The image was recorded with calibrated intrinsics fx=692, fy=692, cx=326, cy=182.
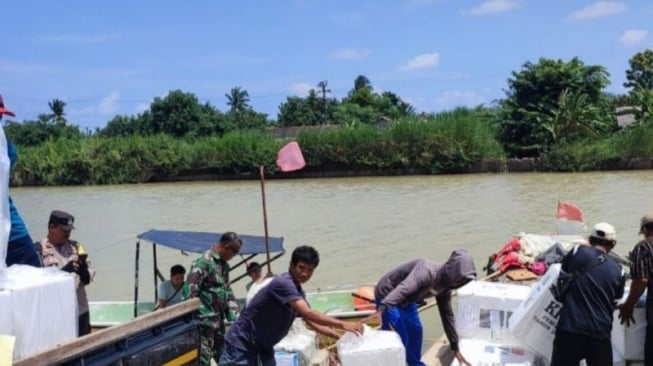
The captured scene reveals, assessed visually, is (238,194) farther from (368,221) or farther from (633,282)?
(633,282)

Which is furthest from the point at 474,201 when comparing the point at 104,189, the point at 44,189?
the point at 44,189

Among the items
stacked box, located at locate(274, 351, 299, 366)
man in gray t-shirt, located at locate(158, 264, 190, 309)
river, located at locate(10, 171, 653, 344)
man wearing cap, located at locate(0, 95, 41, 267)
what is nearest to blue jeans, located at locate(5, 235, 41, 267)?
man wearing cap, located at locate(0, 95, 41, 267)

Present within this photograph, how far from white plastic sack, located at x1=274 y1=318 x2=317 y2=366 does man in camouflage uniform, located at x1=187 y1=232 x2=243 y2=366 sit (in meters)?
0.51

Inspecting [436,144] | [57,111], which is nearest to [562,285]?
[436,144]

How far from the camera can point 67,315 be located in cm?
361

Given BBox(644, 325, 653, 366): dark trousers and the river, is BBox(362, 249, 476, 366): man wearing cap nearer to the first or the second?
BBox(644, 325, 653, 366): dark trousers

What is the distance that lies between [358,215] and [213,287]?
60.0ft

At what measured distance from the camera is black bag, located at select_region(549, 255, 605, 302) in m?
4.38

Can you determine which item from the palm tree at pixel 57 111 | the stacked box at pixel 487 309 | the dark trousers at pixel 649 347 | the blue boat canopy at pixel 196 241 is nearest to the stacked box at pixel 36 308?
the stacked box at pixel 487 309

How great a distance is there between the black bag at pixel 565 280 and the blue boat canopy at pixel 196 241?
13.9ft

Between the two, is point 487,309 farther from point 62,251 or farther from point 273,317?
point 62,251

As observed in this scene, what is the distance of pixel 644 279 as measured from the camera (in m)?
4.57

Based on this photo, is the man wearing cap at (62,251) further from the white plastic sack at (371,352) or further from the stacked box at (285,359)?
the white plastic sack at (371,352)

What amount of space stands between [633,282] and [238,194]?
1180 inches
